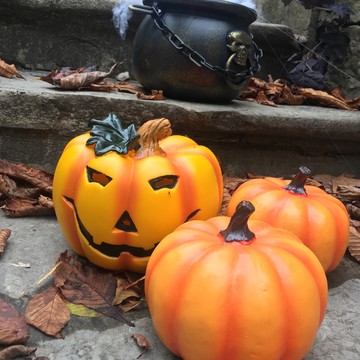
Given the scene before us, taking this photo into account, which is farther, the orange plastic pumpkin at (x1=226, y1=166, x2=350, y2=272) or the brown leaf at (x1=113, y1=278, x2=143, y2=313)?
the orange plastic pumpkin at (x1=226, y1=166, x2=350, y2=272)

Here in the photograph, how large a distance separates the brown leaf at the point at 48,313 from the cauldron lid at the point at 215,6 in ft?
4.68

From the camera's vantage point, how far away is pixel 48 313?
111cm

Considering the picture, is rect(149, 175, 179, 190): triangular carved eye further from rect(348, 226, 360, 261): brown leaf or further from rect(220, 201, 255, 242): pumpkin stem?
rect(348, 226, 360, 261): brown leaf

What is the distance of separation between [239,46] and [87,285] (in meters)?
1.32

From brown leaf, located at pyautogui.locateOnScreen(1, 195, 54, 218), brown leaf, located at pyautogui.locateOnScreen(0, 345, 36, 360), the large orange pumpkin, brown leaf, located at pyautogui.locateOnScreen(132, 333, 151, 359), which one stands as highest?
the large orange pumpkin

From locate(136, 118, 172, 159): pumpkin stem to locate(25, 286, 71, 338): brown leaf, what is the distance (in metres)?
0.46

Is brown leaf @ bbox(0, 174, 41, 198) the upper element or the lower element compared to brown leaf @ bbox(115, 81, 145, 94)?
lower

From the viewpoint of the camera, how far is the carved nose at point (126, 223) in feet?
4.24

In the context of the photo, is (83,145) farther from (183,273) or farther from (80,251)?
(183,273)

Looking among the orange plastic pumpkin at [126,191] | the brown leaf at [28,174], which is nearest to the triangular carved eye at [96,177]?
the orange plastic pumpkin at [126,191]

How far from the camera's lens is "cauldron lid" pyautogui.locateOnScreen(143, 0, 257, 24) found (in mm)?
2018

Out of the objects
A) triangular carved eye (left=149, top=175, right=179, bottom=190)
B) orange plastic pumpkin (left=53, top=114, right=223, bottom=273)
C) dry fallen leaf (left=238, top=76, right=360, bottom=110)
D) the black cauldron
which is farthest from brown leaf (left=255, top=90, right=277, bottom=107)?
triangular carved eye (left=149, top=175, right=179, bottom=190)

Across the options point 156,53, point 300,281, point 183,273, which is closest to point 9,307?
point 183,273

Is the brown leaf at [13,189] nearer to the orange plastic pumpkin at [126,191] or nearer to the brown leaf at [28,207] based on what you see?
the brown leaf at [28,207]
